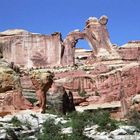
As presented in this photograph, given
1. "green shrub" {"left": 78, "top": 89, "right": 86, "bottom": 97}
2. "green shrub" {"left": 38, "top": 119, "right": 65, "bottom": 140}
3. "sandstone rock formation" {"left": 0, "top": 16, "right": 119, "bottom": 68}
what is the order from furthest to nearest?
1. "sandstone rock formation" {"left": 0, "top": 16, "right": 119, "bottom": 68}
2. "green shrub" {"left": 78, "top": 89, "right": 86, "bottom": 97}
3. "green shrub" {"left": 38, "top": 119, "right": 65, "bottom": 140}

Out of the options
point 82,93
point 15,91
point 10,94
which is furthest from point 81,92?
point 10,94

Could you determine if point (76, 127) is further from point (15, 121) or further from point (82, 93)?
point (82, 93)

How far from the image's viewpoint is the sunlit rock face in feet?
284

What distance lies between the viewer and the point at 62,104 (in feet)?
122

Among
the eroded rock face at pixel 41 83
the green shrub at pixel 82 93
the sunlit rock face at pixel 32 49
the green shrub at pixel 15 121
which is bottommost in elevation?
the green shrub at pixel 15 121

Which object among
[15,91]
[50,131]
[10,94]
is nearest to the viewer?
[50,131]

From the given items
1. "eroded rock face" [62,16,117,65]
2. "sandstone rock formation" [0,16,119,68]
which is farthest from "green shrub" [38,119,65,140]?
"eroded rock face" [62,16,117,65]

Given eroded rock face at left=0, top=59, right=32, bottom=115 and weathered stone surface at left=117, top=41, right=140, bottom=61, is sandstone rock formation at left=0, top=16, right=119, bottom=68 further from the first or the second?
eroded rock face at left=0, top=59, right=32, bottom=115

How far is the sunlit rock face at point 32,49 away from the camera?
3410 inches

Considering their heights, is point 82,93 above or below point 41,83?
below

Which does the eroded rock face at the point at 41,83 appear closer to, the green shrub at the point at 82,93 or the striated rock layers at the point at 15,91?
the striated rock layers at the point at 15,91

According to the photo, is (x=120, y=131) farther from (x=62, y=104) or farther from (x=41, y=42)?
(x=41, y=42)

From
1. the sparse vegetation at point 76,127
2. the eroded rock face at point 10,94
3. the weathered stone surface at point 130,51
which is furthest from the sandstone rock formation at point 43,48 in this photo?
the sparse vegetation at point 76,127

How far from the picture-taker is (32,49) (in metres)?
87.1
